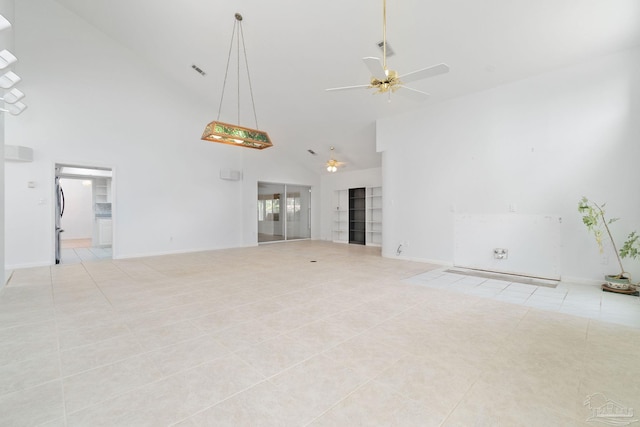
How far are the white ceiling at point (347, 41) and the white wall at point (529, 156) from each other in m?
0.39

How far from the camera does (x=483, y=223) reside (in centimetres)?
576

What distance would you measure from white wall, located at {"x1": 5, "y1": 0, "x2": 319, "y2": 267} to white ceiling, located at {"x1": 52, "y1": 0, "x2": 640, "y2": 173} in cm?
62

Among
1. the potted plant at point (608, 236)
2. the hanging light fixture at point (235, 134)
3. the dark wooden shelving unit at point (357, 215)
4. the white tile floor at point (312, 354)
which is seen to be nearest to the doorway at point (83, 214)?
the white tile floor at point (312, 354)

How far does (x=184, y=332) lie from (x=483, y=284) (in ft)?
15.2

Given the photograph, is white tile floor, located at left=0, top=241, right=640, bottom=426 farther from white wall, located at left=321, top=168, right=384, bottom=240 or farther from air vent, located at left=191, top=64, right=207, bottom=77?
white wall, located at left=321, top=168, right=384, bottom=240

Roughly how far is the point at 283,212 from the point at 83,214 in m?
8.17

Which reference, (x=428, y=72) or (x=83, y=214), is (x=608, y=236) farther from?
(x=83, y=214)

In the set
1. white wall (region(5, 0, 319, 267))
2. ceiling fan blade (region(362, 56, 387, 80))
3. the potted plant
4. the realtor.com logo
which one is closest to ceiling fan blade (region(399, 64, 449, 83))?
ceiling fan blade (region(362, 56, 387, 80))

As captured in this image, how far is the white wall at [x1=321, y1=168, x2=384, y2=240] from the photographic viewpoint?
9.95m

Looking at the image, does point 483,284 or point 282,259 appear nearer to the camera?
point 483,284

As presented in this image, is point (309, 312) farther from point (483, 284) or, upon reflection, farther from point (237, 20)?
point (237, 20)

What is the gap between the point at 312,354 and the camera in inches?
95.3

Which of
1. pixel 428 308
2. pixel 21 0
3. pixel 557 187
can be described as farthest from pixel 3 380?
pixel 21 0

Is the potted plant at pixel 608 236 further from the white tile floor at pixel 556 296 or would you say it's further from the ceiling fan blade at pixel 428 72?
the ceiling fan blade at pixel 428 72
